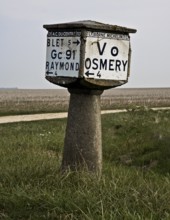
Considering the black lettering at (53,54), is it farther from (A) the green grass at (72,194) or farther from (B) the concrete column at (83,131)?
(A) the green grass at (72,194)

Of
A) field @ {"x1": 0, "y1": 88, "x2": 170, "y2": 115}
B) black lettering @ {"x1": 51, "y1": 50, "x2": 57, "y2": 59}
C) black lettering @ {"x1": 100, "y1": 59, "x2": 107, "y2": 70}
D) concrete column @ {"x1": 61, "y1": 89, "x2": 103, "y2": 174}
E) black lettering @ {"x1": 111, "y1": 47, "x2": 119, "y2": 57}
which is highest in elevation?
black lettering @ {"x1": 111, "y1": 47, "x2": 119, "y2": 57}

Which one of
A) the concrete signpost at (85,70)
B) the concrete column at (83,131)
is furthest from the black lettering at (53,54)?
the concrete column at (83,131)

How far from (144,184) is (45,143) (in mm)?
6742

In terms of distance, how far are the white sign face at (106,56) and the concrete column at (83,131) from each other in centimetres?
30

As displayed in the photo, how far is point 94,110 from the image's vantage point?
6.78 metres

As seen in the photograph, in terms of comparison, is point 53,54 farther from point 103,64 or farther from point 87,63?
point 103,64

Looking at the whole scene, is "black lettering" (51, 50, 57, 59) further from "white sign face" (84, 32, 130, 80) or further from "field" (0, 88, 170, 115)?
"field" (0, 88, 170, 115)

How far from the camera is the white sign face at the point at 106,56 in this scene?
6.46 m

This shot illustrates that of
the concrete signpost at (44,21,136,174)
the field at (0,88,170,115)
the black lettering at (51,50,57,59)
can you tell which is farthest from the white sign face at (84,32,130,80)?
the field at (0,88,170,115)

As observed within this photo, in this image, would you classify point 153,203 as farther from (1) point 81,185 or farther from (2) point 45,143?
(2) point 45,143

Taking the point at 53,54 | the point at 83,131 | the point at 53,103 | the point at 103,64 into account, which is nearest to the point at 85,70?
the point at 103,64

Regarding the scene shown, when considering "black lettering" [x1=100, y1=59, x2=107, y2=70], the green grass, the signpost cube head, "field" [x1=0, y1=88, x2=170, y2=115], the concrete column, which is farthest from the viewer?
"field" [x1=0, y1=88, x2=170, y2=115]

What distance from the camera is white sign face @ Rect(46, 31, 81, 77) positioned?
6.50m

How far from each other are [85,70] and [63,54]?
43 centimetres
